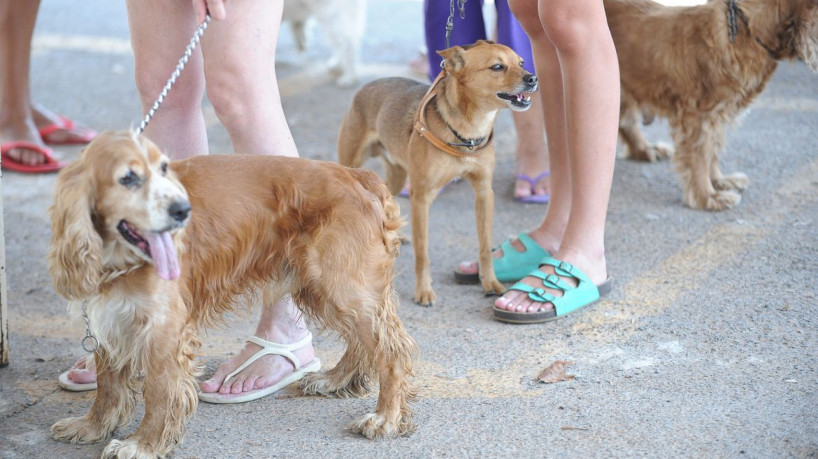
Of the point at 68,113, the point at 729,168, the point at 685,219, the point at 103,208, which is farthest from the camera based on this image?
the point at 68,113

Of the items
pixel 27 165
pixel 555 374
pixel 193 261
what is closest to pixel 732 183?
pixel 555 374

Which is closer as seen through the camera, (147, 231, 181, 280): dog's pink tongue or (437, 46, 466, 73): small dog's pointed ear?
(147, 231, 181, 280): dog's pink tongue

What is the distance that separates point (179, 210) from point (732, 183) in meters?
3.59

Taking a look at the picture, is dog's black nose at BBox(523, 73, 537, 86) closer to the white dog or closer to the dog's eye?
the dog's eye

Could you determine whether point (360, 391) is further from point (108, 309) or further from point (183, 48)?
point (183, 48)

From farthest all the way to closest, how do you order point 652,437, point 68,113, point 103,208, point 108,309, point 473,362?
point 68,113 < point 473,362 < point 652,437 < point 108,309 < point 103,208

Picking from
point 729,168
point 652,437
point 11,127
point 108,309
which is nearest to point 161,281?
point 108,309

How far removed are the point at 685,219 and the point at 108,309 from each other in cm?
315

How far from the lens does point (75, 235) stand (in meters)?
2.18

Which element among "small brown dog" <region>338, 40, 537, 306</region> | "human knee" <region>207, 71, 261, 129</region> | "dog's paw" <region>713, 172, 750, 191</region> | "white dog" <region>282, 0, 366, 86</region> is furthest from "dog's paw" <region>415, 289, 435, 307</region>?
"white dog" <region>282, 0, 366, 86</region>

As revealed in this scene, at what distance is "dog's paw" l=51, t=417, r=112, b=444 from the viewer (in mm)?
2613

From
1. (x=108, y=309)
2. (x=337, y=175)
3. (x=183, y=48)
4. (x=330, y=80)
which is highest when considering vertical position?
(x=183, y=48)

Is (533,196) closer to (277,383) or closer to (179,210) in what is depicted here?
(277,383)

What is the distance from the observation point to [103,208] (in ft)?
7.25
